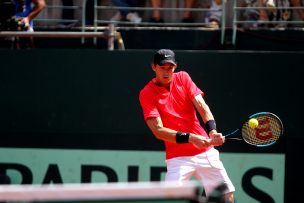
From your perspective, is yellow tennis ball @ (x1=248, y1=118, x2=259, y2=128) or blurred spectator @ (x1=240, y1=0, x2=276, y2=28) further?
blurred spectator @ (x1=240, y1=0, x2=276, y2=28)

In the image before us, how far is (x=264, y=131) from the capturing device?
636 centimetres

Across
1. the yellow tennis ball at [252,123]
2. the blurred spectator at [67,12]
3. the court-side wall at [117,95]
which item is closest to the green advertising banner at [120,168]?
the court-side wall at [117,95]

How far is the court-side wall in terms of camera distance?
7844mm

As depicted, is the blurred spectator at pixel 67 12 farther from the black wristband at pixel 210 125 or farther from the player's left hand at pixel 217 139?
the player's left hand at pixel 217 139

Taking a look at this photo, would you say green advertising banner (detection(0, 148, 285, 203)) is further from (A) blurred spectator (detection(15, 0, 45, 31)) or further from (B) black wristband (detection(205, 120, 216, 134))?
(B) black wristband (detection(205, 120, 216, 134))

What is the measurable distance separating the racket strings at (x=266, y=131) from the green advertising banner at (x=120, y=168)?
1.47 metres

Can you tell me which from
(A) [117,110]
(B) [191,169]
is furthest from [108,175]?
(B) [191,169]

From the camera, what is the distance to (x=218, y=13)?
28.8 feet

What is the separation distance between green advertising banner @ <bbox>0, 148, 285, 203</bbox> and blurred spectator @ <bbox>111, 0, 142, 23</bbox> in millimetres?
1782

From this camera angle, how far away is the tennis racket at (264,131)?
6297mm

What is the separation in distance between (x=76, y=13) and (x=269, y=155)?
2.95 m

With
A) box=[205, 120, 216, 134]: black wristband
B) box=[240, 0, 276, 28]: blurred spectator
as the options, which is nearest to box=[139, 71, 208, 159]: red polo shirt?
box=[205, 120, 216, 134]: black wristband

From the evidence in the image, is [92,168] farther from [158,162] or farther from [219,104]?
[219,104]

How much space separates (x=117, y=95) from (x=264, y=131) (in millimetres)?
2130
